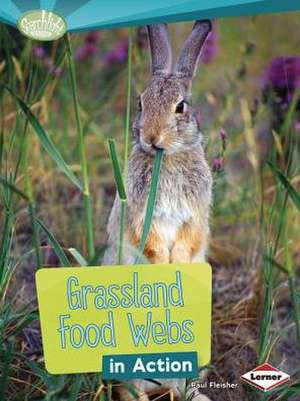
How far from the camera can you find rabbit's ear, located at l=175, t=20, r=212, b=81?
189 cm

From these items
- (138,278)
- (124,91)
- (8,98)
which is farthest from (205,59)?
(138,278)

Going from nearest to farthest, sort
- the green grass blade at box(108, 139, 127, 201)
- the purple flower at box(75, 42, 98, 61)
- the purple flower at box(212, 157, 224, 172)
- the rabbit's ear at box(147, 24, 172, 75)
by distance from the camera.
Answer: the green grass blade at box(108, 139, 127, 201), the rabbit's ear at box(147, 24, 172, 75), the purple flower at box(212, 157, 224, 172), the purple flower at box(75, 42, 98, 61)

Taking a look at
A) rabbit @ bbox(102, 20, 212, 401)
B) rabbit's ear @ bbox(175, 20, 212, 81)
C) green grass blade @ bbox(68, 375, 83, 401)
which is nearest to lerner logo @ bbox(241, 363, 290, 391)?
rabbit @ bbox(102, 20, 212, 401)

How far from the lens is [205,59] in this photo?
9.61 ft

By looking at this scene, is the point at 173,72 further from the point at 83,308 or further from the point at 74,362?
the point at 74,362

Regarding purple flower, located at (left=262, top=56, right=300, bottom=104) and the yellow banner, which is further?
purple flower, located at (left=262, top=56, right=300, bottom=104)

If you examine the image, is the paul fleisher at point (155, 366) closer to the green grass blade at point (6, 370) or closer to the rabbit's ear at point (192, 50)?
the green grass blade at point (6, 370)

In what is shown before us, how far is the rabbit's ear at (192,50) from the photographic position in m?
1.89

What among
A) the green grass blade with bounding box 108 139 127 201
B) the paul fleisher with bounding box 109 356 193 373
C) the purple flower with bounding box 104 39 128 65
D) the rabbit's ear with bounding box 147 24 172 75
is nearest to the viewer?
the green grass blade with bounding box 108 139 127 201

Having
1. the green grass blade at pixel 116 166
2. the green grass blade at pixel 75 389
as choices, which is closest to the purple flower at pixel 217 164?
the green grass blade at pixel 116 166

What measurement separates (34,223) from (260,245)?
835 millimetres

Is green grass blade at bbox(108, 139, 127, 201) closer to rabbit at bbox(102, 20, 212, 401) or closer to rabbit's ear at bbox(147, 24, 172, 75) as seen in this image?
rabbit at bbox(102, 20, 212, 401)

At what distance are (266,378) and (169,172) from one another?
524 mm

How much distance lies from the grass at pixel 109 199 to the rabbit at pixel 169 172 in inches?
2.0
